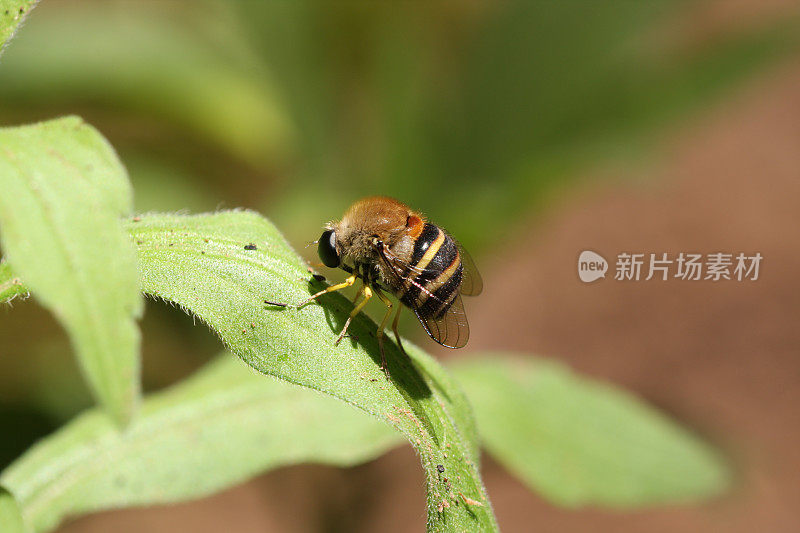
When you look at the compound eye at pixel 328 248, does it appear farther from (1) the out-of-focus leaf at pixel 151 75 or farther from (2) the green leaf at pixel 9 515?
(1) the out-of-focus leaf at pixel 151 75

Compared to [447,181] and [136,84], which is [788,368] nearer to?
[447,181]

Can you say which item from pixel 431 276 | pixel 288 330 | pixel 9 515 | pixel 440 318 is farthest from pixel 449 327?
pixel 9 515

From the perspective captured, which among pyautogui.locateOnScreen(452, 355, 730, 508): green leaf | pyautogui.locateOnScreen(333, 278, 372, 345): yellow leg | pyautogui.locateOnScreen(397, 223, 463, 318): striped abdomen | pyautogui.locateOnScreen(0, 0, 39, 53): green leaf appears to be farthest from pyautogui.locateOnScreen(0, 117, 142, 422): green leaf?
pyautogui.locateOnScreen(452, 355, 730, 508): green leaf

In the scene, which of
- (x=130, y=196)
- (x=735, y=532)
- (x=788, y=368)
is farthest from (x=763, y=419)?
(x=130, y=196)


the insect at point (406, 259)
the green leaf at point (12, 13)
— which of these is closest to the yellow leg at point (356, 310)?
the insect at point (406, 259)

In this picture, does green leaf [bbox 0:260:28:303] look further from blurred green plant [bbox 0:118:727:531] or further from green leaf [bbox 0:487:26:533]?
green leaf [bbox 0:487:26:533]

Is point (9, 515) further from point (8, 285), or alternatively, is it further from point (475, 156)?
point (475, 156)
